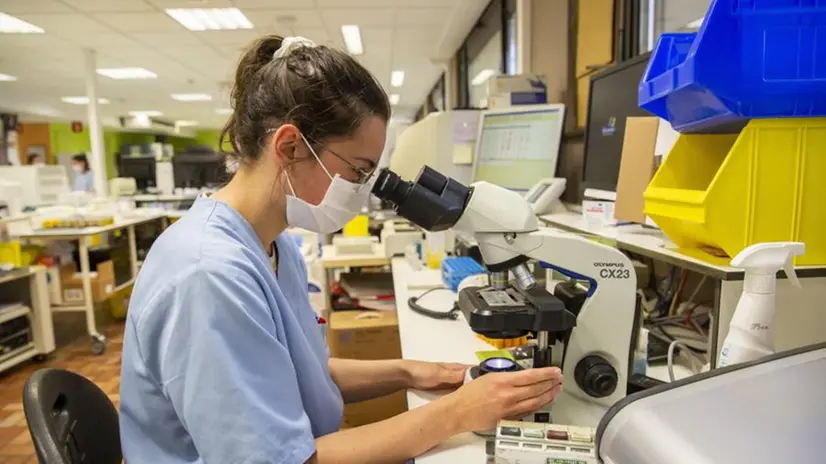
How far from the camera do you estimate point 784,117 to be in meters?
0.85

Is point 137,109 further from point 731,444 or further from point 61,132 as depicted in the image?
point 731,444

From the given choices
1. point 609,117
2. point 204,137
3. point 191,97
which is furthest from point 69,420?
point 204,137

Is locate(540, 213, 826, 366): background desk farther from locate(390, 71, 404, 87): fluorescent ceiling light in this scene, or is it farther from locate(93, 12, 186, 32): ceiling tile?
locate(390, 71, 404, 87): fluorescent ceiling light

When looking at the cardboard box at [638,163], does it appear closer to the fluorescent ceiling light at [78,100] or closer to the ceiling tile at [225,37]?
the ceiling tile at [225,37]

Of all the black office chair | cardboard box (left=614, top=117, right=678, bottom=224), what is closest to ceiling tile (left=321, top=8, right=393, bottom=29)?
cardboard box (left=614, top=117, right=678, bottom=224)

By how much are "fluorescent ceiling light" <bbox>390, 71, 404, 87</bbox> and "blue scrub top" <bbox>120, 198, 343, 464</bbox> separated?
687 centimetres

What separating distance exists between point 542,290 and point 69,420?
803 mm

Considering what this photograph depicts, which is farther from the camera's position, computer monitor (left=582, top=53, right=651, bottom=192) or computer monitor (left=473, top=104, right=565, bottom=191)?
computer monitor (left=473, top=104, right=565, bottom=191)

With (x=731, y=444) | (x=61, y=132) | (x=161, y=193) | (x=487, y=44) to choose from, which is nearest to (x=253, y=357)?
(x=731, y=444)

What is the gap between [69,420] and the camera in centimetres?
83

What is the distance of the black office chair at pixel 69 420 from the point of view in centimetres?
70

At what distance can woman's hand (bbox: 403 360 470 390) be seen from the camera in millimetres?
1054

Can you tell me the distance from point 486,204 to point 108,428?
77 cm

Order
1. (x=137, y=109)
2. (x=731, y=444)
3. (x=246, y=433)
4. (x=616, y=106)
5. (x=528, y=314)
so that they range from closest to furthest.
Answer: (x=731, y=444)
(x=246, y=433)
(x=528, y=314)
(x=616, y=106)
(x=137, y=109)
